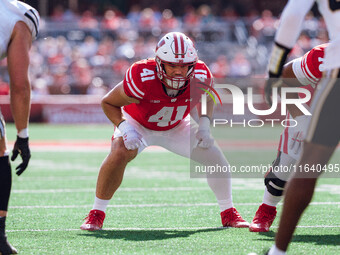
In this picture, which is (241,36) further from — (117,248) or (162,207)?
(117,248)

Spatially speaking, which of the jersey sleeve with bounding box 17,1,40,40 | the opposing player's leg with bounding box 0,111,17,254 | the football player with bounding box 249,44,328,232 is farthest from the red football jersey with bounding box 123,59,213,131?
the opposing player's leg with bounding box 0,111,17,254

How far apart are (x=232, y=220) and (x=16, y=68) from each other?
207 cm

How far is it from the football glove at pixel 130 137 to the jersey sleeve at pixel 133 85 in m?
0.24

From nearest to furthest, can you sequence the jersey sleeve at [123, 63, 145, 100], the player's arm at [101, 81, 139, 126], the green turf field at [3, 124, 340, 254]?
the green turf field at [3, 124, 340, 254], the jersey sleeve at [123, 63, 145, 100], the player's arm at [101, 81, 139, 126]

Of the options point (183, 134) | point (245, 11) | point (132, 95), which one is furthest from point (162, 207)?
point (245, 11)

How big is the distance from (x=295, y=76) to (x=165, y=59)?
36.3 inches

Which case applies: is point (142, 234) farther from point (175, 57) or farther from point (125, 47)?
point (125, 47)

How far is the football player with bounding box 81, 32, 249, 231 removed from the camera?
4.86 metres

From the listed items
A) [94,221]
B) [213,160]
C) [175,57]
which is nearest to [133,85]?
[175,57]

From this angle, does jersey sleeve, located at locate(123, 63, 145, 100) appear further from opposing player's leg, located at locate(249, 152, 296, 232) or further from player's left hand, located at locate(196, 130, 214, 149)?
opposing player's leg, located at locate(249, 152, 296, 232)

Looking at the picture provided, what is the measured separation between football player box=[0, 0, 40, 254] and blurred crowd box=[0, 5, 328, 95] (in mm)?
13988

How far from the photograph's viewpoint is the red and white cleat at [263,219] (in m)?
4.82

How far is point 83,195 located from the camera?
22.0ft

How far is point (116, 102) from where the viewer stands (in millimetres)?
5062
